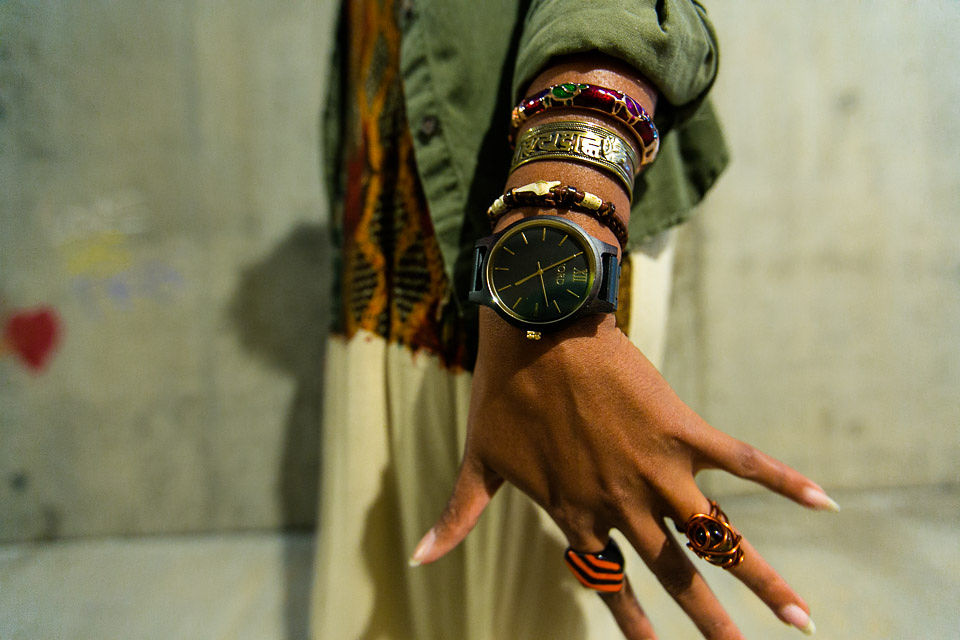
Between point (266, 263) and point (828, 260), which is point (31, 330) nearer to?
point (266, 263)

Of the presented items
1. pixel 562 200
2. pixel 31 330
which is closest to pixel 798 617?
pixel 562 200

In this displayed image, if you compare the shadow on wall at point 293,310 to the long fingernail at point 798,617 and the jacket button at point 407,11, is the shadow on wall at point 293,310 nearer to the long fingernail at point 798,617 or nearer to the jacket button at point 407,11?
the jacket button at point 407,11

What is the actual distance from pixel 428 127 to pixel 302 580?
1.04 meters

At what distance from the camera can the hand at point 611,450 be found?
323 millimetres

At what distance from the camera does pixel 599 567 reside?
0.36 m

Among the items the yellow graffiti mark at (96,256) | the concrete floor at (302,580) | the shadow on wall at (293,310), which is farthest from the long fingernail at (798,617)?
the yellow graffiti mark at (96,256)

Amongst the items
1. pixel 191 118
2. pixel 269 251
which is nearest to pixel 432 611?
pixel 269 251

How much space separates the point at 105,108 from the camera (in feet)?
3.41

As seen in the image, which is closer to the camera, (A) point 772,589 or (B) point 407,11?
(A) point 772,589

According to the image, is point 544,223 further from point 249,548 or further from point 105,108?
point 105,108

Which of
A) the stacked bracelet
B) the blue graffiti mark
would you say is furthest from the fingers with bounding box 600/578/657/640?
the blue graffiti mark

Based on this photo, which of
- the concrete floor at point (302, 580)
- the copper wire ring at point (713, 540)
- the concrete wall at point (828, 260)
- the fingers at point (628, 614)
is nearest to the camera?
the copper wire ring at point (713, 540)

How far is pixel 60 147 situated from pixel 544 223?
4.56 feet

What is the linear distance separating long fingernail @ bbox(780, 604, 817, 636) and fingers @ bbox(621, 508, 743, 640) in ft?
0.15
